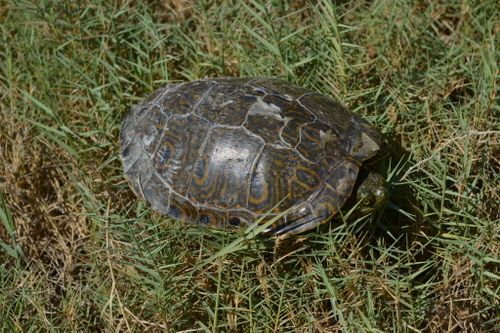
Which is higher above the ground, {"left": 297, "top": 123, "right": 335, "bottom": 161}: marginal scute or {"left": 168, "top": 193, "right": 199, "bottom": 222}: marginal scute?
{"left": 297, "top": 123, "right": 335, "bottom": 161}: marginal scute

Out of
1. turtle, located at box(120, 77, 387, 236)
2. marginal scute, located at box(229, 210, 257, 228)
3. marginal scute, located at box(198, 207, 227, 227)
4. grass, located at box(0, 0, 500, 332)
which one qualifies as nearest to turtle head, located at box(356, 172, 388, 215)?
turtle, located at box(120, 77, 387, 236)

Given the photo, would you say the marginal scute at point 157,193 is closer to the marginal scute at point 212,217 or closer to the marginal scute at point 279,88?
the marginal scute at point 212,217

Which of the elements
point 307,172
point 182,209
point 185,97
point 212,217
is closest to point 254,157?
point 307,172

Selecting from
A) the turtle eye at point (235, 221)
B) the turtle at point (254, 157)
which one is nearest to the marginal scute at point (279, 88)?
the turtle at point (254, 157)

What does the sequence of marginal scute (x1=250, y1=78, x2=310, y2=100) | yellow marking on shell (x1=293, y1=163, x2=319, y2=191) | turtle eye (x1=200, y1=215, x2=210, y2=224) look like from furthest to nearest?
marginal scute (x1=250, y1=78, x2=310, y2=100) < turtle eye (x1=200, y1=215, x2=210, y2=224) < yellow marking on shell (x1=293, y1=163, x2=319, y2=191)

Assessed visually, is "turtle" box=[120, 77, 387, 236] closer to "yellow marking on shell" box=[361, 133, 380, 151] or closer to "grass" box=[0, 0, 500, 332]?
"yellow marking on shell" box=[361, 133, 380, 151]

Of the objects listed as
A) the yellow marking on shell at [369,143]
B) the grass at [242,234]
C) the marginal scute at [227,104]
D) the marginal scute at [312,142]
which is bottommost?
the grass at [242,234]

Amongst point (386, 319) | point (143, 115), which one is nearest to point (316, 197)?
point (386, 319)

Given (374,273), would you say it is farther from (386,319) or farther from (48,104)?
(48,104)

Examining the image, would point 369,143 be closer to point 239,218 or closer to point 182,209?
point 239,218
